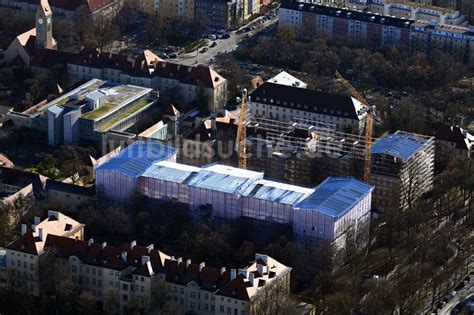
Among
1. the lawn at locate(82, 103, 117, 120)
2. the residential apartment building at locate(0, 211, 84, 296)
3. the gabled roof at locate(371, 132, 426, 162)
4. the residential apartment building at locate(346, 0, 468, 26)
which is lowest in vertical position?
the residential apartment building at locate(0, 211, 84, 296)

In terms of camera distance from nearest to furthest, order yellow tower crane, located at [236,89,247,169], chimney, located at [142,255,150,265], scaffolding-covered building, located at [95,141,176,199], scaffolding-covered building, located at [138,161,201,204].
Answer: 1. chimney, located at [142,255,150,265]
2. scaffolding-covered building, located at [138,161,201,204]
3. scaffolding-covered building, located at [95,141,176,199]
4. yellow tower crane, located at [236,89,247,169]

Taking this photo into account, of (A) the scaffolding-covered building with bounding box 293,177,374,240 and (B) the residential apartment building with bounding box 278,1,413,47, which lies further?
(B) the residential apartment building with bounding box 278,1,413,47

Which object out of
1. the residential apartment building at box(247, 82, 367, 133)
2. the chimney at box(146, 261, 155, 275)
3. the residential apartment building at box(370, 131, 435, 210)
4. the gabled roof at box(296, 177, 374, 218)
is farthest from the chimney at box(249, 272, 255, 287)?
the residential apartment building at box(247, 82, 367, 133)

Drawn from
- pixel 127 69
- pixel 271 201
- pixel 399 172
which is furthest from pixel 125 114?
pixel 399 172

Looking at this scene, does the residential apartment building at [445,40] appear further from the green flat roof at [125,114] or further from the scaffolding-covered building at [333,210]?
the scaffolding-covered building at [333,210]

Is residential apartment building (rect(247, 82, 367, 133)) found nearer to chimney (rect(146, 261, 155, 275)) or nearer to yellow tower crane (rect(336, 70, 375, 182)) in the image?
yellow tower crane (rect(336, 70, 375, 182))

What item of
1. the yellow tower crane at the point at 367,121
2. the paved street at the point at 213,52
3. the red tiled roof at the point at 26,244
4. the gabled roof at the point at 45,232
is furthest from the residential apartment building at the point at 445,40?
the red tiled roof at the point at 26,244

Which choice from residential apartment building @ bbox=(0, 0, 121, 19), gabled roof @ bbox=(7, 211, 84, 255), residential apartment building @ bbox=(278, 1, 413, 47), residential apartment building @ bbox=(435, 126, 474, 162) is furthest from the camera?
residential apartment building @ bbox=(0, 0, 121, 19)

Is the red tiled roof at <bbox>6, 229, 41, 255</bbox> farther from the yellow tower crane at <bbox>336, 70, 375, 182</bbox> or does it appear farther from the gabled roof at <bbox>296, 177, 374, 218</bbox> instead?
the yellow tower crane at <bbox>336, 70, 375, 182</bbox>

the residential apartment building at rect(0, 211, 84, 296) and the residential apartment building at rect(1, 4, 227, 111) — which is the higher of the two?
the residential apartment building at rect(1, 4, 227, 111)
